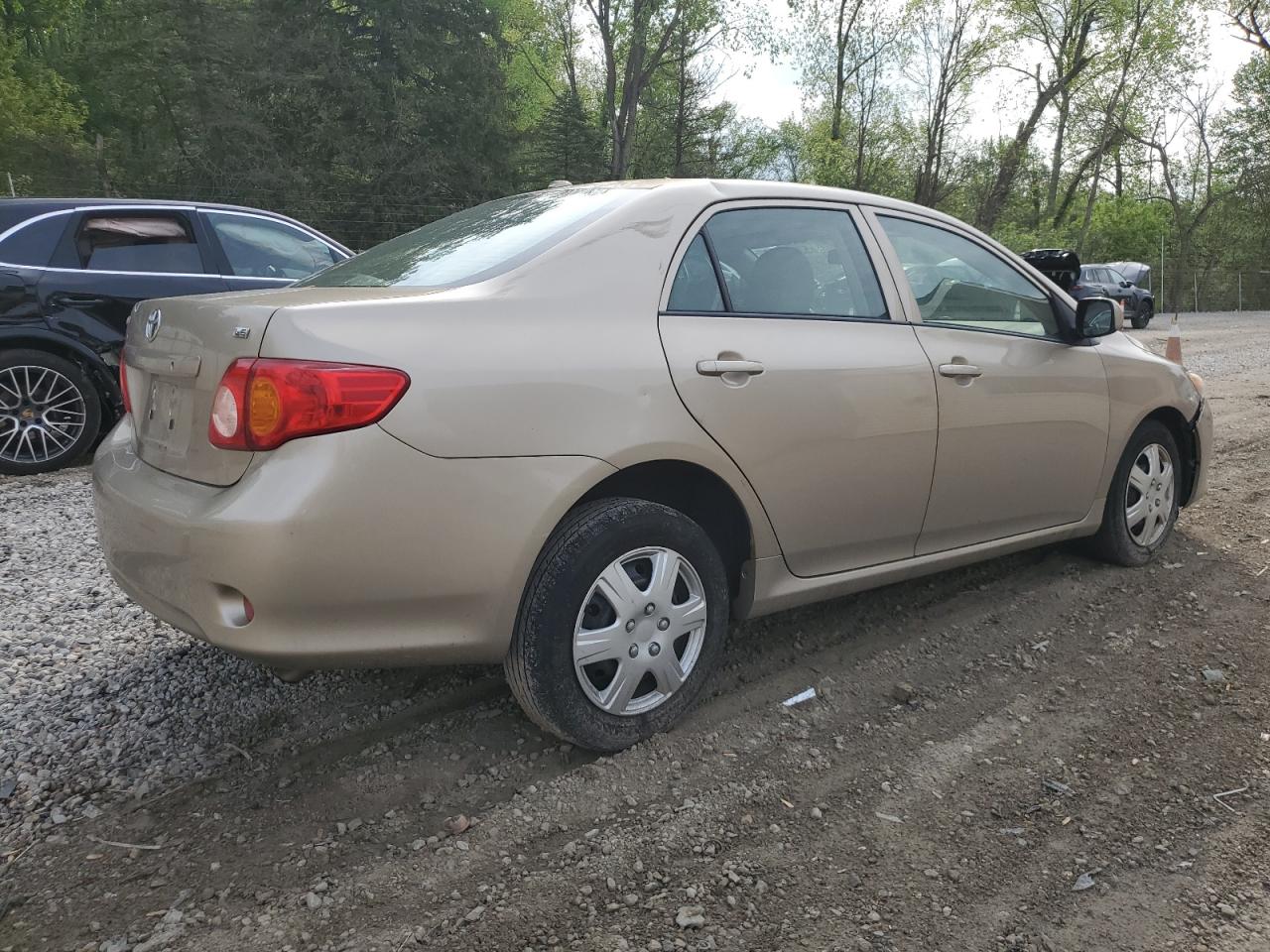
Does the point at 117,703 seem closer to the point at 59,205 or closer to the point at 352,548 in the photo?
the point at 352,548

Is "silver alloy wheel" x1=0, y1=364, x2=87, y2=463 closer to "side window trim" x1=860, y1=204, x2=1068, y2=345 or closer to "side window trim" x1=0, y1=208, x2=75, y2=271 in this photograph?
"side window trim" x1=0, y1=208, x2=75, y2=271

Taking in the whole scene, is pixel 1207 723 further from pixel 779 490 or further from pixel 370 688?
pixel 370 688

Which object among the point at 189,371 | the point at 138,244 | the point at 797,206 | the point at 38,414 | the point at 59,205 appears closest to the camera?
the point at 189,371

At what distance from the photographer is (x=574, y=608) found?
2.58 metres

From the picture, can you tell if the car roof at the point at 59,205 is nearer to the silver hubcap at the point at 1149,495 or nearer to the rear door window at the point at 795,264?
the rear door window at the point at 795,264

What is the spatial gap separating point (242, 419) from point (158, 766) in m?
1.15

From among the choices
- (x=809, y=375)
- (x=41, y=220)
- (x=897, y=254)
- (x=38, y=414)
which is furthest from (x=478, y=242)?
(x=41, y=220)

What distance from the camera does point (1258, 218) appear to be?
4275cm

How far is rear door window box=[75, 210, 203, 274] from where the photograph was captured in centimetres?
670

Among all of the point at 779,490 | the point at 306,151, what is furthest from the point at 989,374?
the point at 306,151

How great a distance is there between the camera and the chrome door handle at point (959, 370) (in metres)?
3.48

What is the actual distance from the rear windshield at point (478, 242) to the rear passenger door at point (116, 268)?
13.6 feet

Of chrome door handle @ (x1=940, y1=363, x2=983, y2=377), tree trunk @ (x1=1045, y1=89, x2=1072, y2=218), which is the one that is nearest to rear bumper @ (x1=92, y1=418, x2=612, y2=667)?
chrome door handle @ (x1=940, y1=363, x2=983, y2=377)

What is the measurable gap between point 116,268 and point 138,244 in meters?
0.27
